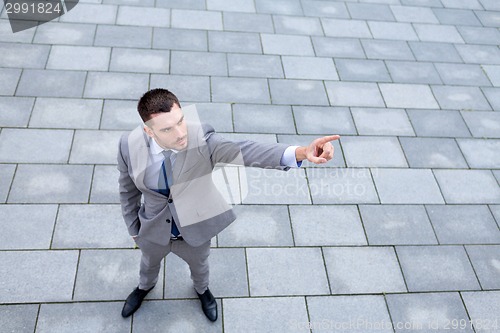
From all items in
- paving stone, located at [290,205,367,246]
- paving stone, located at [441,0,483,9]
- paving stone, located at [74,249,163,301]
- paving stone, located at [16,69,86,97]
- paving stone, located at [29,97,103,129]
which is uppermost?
paving stone, located at [441,0,483,9]

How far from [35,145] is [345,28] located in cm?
505

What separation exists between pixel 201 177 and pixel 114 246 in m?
1.90

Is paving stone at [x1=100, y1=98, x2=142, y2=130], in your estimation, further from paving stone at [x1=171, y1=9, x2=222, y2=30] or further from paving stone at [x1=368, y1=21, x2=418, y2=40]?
paving stone at [x1=368, y1=21, x2=418, y2=40]

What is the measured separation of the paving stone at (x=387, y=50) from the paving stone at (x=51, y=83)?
14.0 feet

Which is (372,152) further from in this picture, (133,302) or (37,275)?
(37,275)

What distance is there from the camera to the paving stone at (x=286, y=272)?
4.47 m

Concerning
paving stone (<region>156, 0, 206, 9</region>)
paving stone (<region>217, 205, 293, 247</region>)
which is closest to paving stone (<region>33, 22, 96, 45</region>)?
paving stone (<region>156, 0, 206, 9</region>)

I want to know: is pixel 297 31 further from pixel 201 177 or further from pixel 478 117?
pixel 201 177

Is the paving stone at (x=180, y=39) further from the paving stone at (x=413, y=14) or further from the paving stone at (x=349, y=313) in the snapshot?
the paving stone at (x=349, y=313)

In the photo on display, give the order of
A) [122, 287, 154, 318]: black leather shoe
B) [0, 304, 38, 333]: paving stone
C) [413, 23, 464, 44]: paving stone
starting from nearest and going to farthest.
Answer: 1. [0, 304, 38, 333]: paving stone
2. [122, 287, 154, 318]: black leather shoe
3. [413, 23, 464, 44]: paving stone

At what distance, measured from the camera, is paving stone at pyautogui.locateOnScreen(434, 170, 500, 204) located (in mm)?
5457

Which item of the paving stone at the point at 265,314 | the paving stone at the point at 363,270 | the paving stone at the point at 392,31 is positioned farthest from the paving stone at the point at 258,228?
the paving stone at the point at 392,31

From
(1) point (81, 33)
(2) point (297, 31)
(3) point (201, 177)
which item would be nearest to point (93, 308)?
(3) point (201, 177)

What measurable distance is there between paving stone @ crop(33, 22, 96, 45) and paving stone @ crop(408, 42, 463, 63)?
4.98 m
